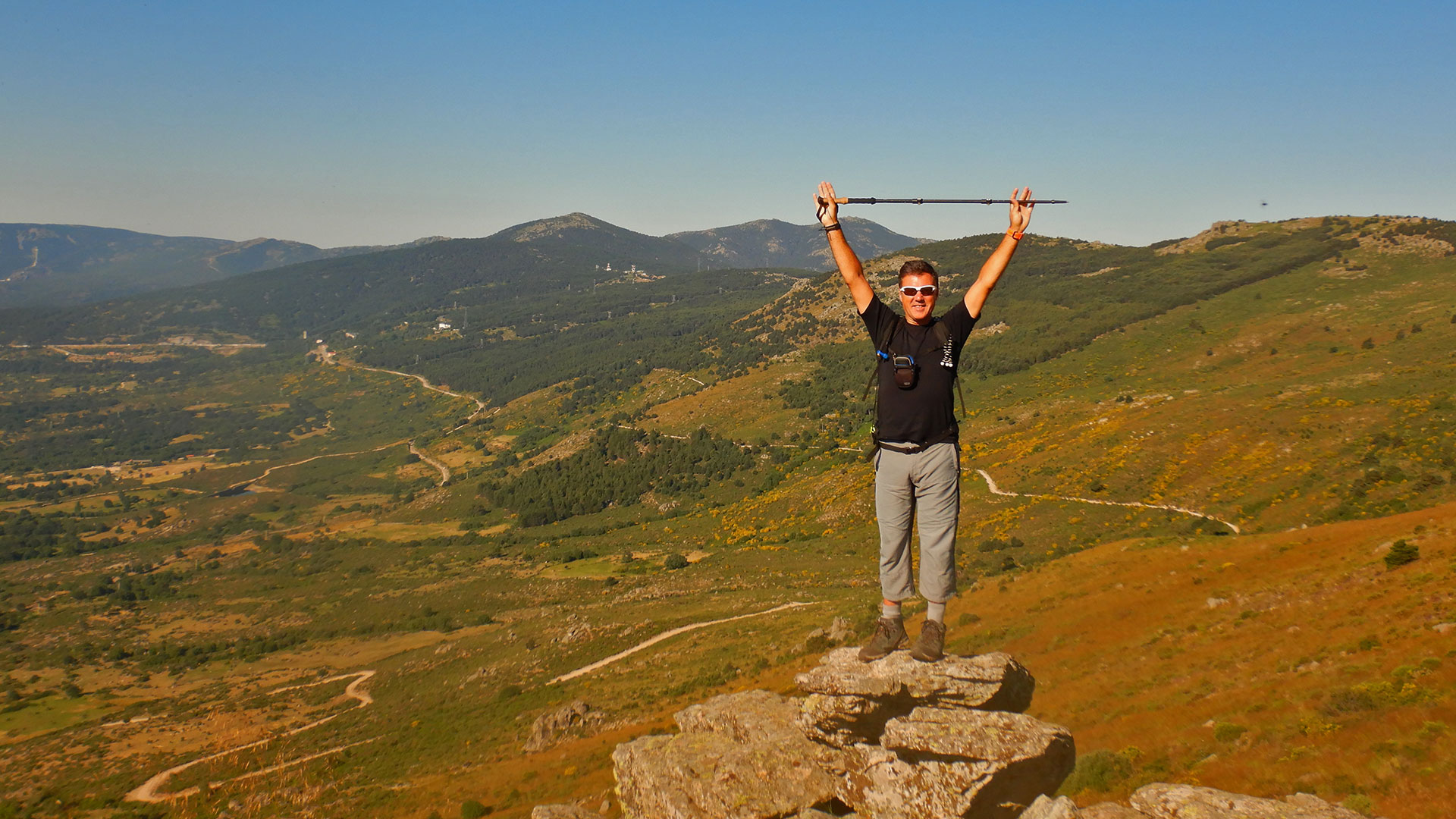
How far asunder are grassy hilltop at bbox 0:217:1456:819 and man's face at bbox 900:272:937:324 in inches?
388

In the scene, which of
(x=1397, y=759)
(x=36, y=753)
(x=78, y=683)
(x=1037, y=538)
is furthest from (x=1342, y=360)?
(x=78, y=683)

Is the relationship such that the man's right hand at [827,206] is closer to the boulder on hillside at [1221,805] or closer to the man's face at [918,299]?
the man's face at [918,299]

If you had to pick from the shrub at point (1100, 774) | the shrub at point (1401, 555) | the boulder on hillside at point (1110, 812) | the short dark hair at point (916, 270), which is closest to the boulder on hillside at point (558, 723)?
the shrub at point (1100, 774)

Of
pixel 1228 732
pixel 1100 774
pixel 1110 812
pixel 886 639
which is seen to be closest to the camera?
pixel 1110 812

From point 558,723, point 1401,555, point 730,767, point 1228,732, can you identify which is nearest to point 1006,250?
point 730,767

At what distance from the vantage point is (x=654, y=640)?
2031 inches

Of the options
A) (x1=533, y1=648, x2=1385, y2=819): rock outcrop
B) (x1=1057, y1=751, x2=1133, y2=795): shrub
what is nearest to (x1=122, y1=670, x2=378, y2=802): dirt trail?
(x1=533, y1=648, x2=1385, y2=819): rock outcrop

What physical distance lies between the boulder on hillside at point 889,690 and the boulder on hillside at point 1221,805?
269 centimetres

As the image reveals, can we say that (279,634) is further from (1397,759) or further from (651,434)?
(1397,759)

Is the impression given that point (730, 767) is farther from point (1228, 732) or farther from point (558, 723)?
point (558, 723)

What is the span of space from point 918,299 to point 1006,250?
1.22m

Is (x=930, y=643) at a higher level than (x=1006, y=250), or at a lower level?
lower

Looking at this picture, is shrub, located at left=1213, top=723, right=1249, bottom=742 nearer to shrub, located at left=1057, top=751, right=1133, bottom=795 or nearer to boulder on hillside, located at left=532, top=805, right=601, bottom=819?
shrub, located at left=1057, top=751, right=1133, bottom=795

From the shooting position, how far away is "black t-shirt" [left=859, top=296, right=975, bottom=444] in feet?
31.2
